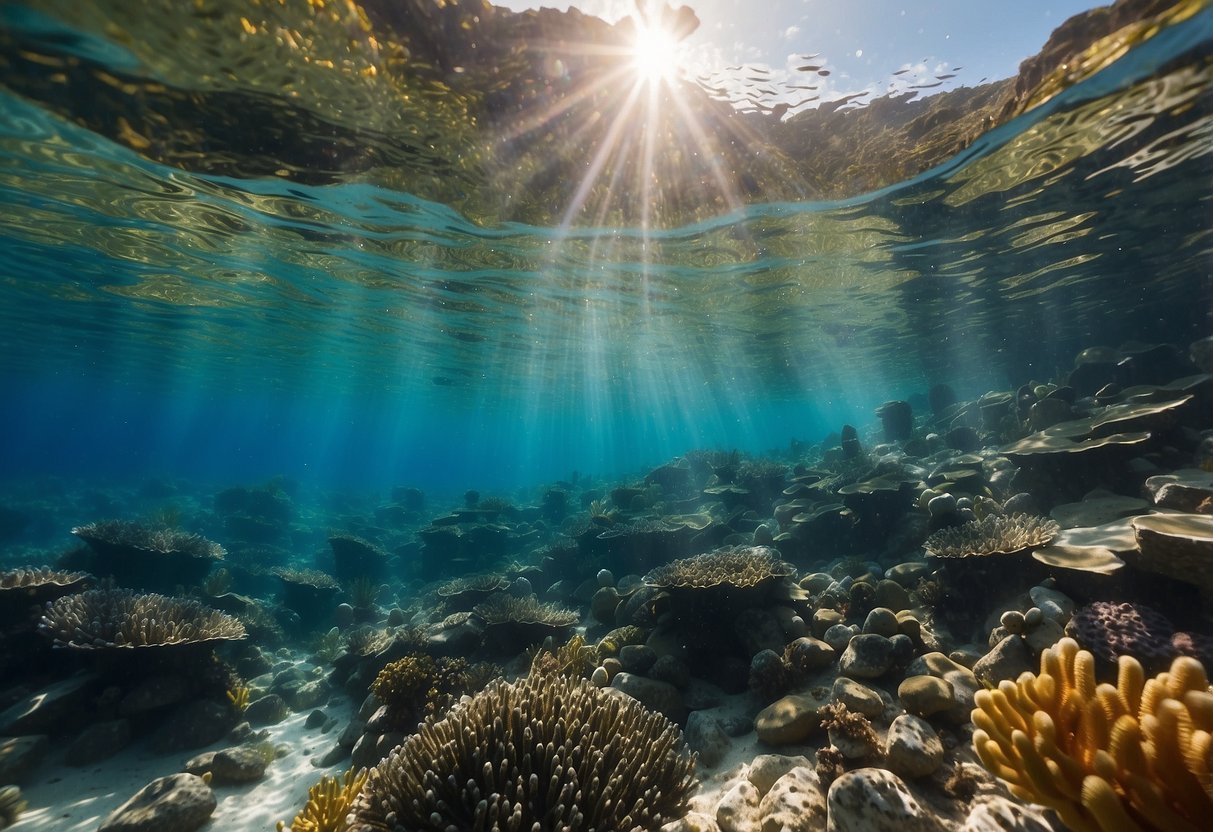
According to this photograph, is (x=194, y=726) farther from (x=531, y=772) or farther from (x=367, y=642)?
(x=531, y=772)

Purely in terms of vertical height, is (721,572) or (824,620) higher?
(721,572)

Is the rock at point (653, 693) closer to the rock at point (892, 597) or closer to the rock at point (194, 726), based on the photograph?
the rock at point (892, 597)

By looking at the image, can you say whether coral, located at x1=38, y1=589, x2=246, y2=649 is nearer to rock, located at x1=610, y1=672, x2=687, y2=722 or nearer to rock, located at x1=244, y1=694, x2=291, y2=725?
rock, located at x1=244, y1=694, x2=291, y2=725

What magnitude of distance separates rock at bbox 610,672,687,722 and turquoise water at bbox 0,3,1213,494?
1163 cm

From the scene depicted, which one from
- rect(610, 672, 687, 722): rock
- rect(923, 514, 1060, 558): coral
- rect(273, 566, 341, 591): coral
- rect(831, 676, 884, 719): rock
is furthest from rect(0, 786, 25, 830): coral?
rect(923, 514, 1060, 558): coral

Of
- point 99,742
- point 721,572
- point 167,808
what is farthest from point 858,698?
point 99,742

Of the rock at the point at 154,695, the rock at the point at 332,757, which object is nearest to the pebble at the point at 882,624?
the rock at the point at 332,757

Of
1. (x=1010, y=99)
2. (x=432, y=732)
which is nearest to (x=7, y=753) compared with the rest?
(x=432, y=732)

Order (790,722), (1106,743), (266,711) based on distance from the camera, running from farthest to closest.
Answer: (266,711) → (790,722) → (1106,743)

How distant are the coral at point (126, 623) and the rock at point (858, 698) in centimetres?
998

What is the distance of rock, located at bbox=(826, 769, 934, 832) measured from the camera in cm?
339

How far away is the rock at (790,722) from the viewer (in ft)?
17.2

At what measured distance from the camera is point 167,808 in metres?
5.84

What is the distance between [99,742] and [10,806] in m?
1.23
